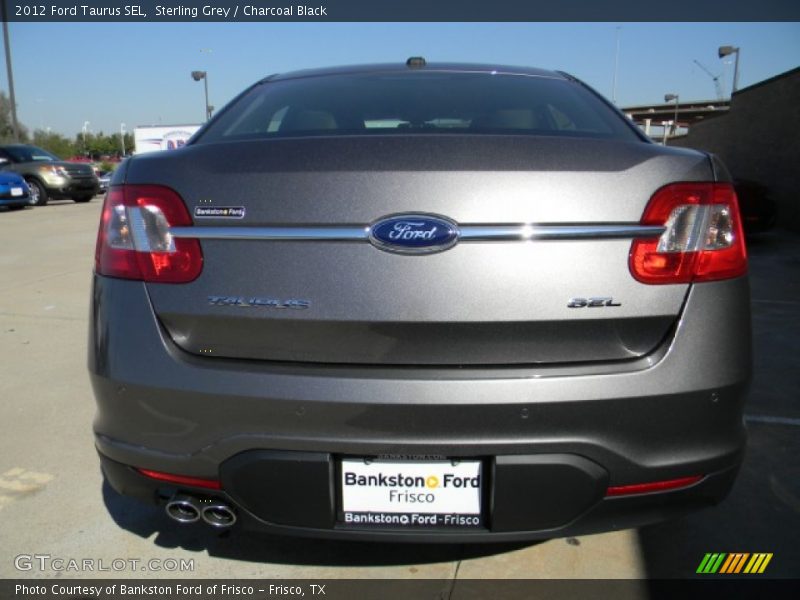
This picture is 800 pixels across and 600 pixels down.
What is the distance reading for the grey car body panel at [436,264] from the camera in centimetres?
148

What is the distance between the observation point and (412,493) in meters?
1.58

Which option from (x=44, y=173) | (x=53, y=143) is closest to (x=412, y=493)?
(x=44, y=173)

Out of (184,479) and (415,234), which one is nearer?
(415,234)

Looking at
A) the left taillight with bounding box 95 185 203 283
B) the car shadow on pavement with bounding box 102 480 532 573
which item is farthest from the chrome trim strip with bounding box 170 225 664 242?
the car shadow on pavement with bounding box 102 480 532 573

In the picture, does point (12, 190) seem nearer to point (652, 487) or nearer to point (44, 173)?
point (44, 173)

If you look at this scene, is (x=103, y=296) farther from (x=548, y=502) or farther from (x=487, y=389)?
(x=548, y=502)

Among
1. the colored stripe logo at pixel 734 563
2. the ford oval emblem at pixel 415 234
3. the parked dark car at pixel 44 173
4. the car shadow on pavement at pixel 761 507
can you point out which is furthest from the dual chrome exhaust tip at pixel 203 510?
the parked dark car at pixel 44 173

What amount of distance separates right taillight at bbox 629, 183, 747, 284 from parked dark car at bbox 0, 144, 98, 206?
17.2 metres

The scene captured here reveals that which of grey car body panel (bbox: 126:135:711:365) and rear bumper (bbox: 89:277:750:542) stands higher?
grey car body panel (bbox: 126:135:711:365)

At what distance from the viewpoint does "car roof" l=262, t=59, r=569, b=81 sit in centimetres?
252

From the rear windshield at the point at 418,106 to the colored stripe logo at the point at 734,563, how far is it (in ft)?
4.50

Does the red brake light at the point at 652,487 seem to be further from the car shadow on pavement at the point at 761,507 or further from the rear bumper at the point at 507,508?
the car shadow on pavement at the point at 761,507

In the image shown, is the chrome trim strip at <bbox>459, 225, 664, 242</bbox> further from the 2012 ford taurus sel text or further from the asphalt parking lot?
the asphalt parking lot

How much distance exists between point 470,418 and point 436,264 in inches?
14.4
